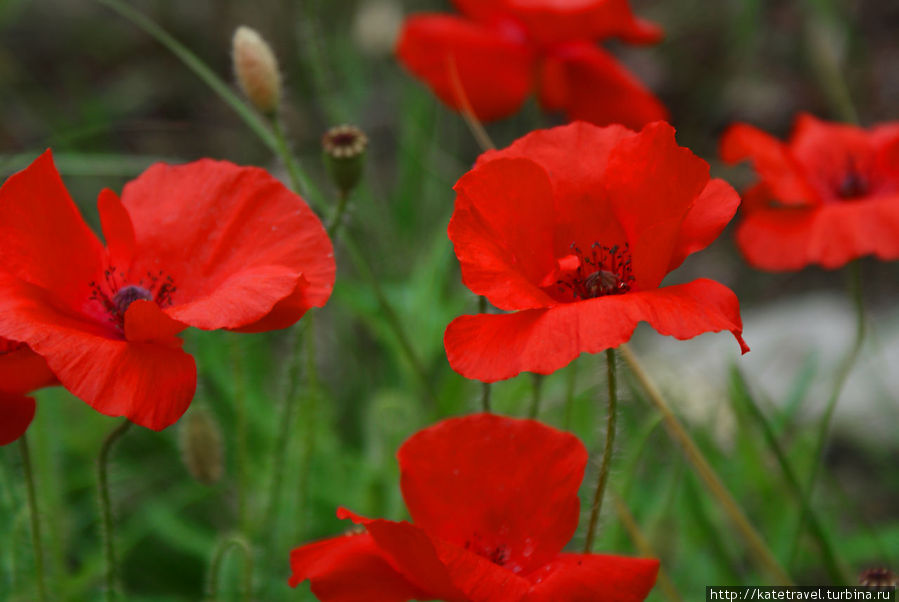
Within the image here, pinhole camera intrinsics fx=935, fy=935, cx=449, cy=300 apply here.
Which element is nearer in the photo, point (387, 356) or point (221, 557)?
point (221, 557)

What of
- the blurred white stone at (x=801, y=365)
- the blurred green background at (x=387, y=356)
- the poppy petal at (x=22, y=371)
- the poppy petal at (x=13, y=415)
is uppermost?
the poppy petal at (x=22, y=371)

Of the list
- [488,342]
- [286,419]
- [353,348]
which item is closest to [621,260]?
[488,342]

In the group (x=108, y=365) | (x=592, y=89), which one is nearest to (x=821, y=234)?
(x=592, y=89)

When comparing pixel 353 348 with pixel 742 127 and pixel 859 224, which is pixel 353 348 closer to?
pixel 742 127

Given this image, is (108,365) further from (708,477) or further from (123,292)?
(708,477)

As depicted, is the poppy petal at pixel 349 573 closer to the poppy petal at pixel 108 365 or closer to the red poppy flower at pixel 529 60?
the poppy petal at pixel 108 365

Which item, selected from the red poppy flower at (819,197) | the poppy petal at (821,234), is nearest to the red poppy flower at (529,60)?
the red poppy flower at (819,197)

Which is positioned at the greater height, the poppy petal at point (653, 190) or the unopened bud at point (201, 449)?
the poppy petal at point (653, 190)
